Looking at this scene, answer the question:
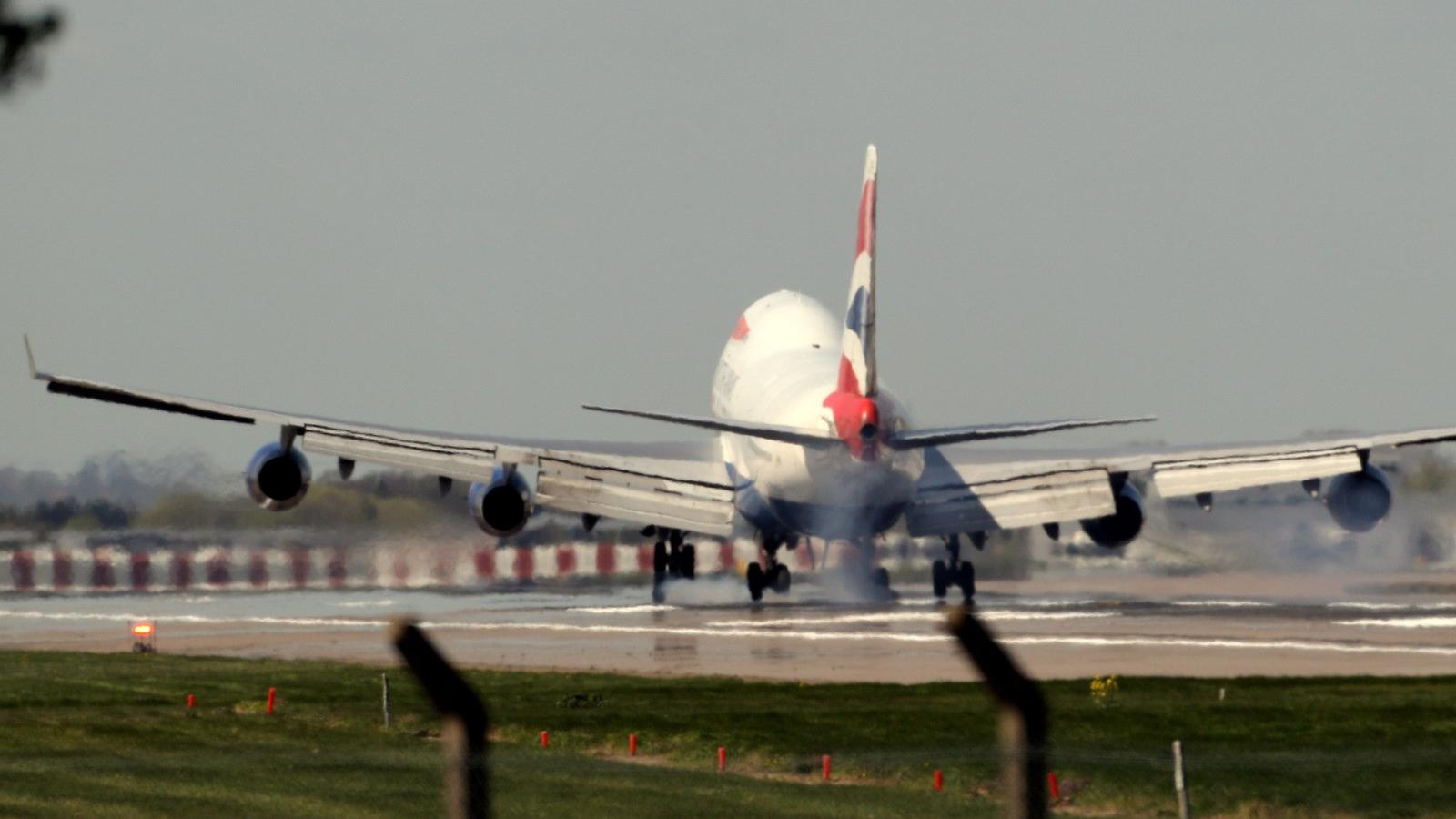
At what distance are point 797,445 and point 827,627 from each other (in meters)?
6.87

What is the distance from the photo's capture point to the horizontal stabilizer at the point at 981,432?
4297 cm

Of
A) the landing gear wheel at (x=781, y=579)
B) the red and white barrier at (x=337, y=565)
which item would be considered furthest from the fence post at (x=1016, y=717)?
the landing gear wheel at (x=781, y=579)

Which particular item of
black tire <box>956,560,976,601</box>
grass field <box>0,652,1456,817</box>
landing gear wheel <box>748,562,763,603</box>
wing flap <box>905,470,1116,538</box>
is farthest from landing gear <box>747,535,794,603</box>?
grass field <box>0,652,1456,817</box>

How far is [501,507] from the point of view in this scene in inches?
1930

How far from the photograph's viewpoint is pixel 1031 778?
33.6 ft

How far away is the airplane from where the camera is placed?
46594 mm

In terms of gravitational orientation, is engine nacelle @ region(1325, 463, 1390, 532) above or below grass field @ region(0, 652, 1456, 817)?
above

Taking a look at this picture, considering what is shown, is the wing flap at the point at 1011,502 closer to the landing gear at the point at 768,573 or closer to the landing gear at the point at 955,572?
the landing gear at the point at 955,572

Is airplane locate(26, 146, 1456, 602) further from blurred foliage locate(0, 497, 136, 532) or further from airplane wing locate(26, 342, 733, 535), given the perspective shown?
blurred foliage locate(0, 497, 136, 532)

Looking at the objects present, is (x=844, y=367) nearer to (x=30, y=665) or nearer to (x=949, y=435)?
(x=949, y=435)

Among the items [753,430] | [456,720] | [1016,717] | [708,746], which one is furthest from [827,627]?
[456,720]

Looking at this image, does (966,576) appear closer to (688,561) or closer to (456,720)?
(688,561)

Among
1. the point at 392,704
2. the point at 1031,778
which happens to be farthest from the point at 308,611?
the point at 1031,778

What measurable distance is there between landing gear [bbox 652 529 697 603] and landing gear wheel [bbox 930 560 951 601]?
581 centimetres
